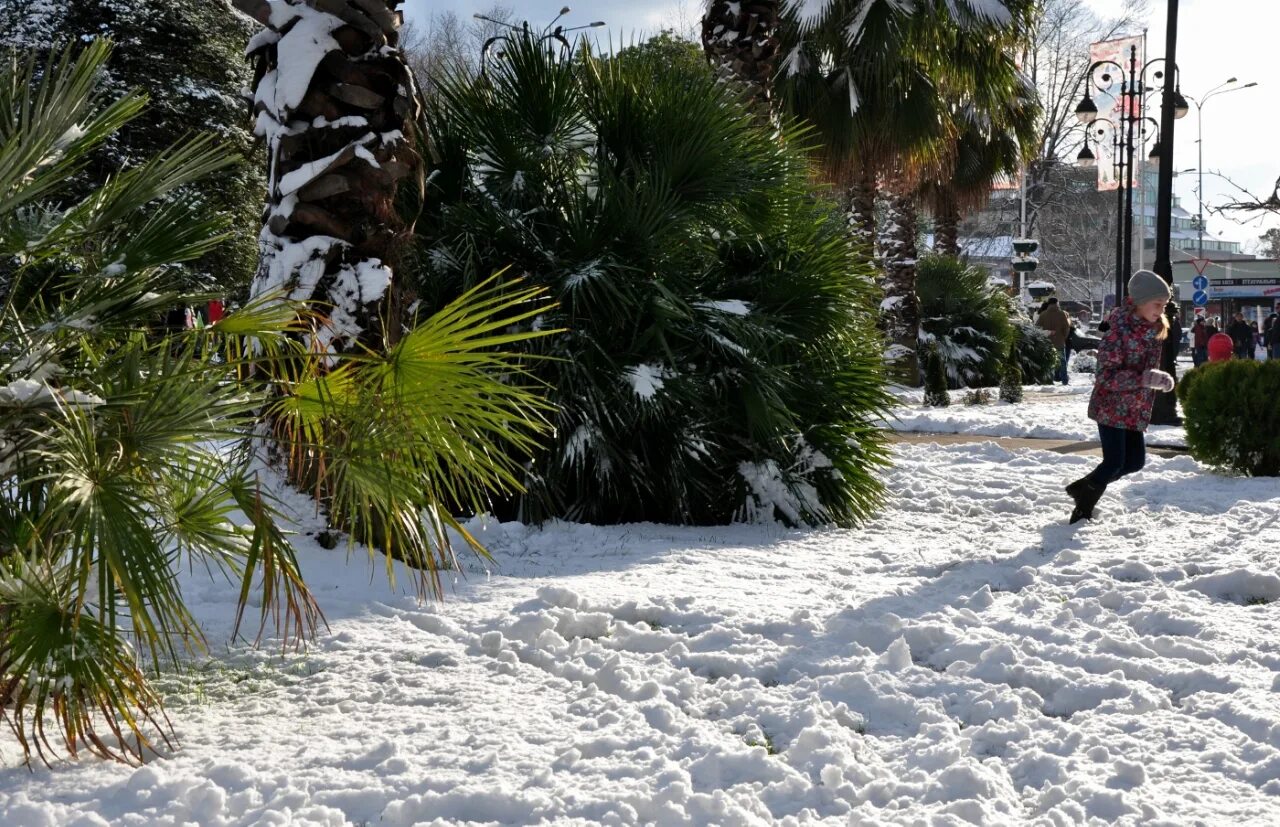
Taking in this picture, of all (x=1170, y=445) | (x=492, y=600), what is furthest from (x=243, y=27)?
(x=492, y=600)

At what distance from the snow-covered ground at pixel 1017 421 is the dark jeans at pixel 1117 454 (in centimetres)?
309

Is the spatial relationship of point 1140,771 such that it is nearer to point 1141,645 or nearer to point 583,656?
point 1141,645

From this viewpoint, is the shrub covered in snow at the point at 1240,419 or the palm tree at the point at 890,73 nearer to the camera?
Result: the shrub covered in snow at the point at 1240,419

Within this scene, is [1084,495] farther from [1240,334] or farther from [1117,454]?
[1240,334]

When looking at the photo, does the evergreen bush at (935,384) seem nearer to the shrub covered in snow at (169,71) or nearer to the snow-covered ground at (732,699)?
the snow-covered ground at (732,699)

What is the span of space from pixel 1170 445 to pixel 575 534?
297 inches

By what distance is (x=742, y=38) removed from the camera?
1050 cm

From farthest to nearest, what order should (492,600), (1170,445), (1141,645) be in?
(1170,445)
(492,600)
(1141,645)

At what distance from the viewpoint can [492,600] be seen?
4.80 metres

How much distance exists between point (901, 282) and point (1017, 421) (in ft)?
22.5

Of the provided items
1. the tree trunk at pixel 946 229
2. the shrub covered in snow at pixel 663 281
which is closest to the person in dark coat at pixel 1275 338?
the tree trunk at pixel 946 229

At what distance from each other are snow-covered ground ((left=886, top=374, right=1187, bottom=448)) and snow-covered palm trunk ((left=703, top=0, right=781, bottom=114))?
3294mm

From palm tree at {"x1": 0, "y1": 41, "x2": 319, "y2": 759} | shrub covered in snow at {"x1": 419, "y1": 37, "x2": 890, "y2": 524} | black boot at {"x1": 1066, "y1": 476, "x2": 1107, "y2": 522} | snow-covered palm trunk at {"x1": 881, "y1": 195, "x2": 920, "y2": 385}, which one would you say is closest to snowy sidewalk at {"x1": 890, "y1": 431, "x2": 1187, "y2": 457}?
black boot at {"x1": 1066, "y1": 476, "x2": 1107, "y2": 522}

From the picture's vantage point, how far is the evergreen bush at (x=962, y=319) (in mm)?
21469
